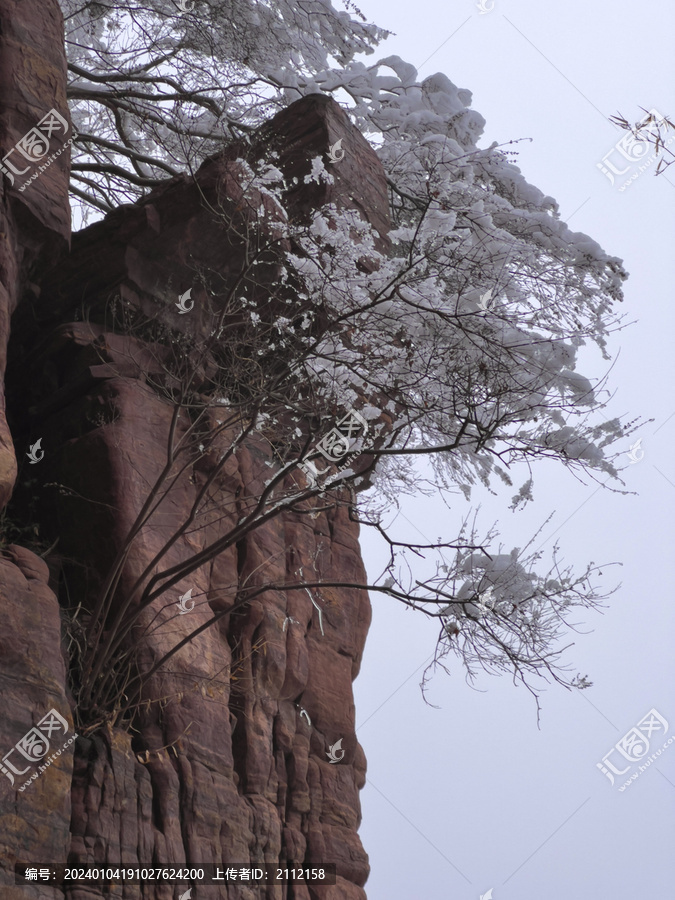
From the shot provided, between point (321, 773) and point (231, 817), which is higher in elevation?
point (321, 773)

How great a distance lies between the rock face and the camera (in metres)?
5.98

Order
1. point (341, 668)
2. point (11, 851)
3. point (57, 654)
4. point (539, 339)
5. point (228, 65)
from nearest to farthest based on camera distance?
point (11, 851) < point (57, 654) < point (539, 339) < point (341, 668) < point (228, 65)

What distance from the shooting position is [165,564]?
730 centimetres

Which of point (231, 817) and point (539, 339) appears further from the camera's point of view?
point (539, 339)

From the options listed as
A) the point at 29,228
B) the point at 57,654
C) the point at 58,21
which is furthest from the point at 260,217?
the point at 57,654

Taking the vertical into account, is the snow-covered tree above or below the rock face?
above

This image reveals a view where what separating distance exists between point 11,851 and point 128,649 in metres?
1.62

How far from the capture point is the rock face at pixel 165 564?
5977mm

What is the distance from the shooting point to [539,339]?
7844mm

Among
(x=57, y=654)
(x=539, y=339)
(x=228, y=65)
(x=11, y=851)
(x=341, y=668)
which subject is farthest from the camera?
(x=228, y=65)

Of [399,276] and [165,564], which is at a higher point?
[399,276]

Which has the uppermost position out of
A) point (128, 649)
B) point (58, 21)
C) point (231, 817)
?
point (58, 21)

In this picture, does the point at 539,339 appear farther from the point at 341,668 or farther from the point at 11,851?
the point at 11,851

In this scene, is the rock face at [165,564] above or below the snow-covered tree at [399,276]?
below
